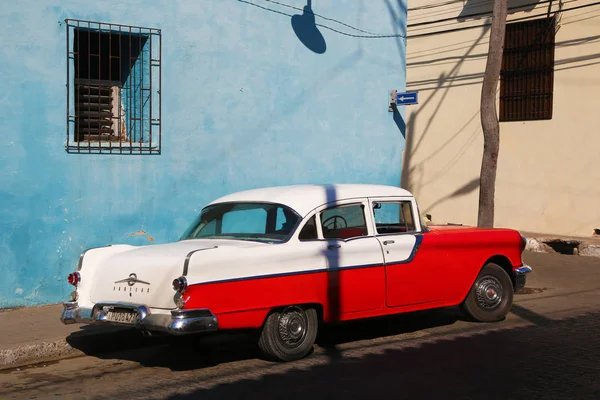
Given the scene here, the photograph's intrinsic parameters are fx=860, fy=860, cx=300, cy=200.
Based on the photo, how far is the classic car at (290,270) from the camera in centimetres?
686

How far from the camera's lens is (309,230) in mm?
7699

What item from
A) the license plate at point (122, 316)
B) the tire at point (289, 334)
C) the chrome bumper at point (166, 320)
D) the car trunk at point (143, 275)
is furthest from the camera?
the tire at point (289, 334)

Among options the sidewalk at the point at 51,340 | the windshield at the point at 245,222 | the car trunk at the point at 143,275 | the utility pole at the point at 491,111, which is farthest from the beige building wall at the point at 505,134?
the car trunk at the point at 143,275

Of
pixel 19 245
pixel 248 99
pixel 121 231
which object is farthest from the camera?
pixel 248 99

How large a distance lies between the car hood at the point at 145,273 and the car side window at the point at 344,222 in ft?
2.51

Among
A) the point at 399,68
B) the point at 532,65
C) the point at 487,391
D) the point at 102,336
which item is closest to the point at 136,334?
the point at 102,336

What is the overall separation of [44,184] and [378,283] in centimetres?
433

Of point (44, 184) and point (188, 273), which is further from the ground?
point (44, 184)

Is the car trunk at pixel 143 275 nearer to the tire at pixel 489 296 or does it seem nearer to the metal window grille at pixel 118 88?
the tire at pixel 489 296

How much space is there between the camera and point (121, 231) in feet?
34.8

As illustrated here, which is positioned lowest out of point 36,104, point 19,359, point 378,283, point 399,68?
point 19,359

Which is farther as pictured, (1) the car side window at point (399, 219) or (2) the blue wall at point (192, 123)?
(2) the blue wall at point (192, 123)

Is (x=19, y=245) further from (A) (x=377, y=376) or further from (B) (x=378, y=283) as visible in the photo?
(A) (x=377, y=376)

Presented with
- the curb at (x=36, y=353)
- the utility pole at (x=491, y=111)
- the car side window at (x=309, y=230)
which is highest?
Answer: the utility pole at (x=491, y=111)
